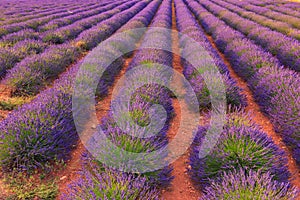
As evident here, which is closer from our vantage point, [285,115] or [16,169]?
[16,169]

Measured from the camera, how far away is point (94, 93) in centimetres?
445

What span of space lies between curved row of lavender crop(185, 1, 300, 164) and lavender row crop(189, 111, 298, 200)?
2.22 feet

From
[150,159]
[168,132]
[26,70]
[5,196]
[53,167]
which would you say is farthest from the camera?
[26,70]

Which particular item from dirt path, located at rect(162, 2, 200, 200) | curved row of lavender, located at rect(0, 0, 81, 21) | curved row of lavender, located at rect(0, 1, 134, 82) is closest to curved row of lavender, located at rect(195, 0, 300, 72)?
dirt path, located at rect(162, 2, 200, 200)

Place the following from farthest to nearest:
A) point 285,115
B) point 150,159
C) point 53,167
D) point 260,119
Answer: point 260,119, point 285,115, point 53,167, point 150,159

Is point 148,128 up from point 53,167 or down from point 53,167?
up

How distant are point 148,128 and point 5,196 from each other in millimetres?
1544

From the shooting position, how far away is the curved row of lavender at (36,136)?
103 inches

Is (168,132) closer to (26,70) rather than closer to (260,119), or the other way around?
(260,119)

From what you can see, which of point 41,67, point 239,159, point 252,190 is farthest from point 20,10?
point 252,190

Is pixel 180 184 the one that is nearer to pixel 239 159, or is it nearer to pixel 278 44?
pixel 239 159

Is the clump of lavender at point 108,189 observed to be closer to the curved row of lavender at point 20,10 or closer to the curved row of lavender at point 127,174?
the curved row of lavender at point 127,174

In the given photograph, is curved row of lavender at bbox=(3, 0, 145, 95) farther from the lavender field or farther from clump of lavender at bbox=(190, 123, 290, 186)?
clump of lavender at bbox=(190, 123, 290, 186)

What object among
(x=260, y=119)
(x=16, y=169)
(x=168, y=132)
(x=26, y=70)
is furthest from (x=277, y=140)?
(x=26, y=70)
